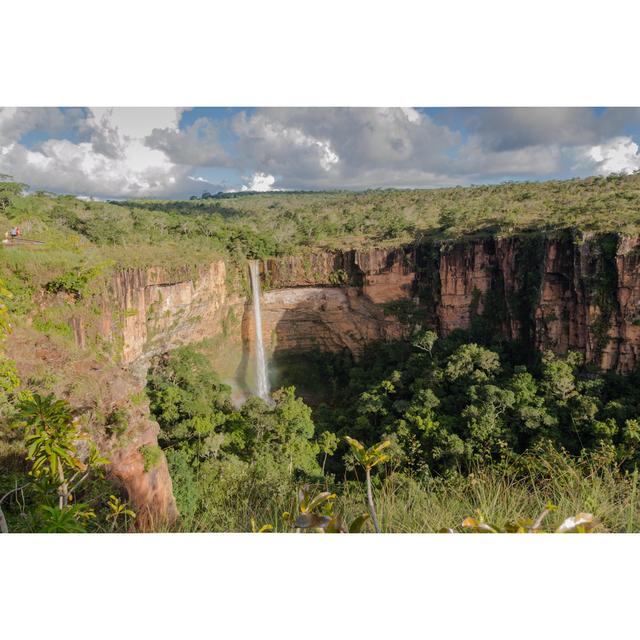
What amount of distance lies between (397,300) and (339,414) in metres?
4.30

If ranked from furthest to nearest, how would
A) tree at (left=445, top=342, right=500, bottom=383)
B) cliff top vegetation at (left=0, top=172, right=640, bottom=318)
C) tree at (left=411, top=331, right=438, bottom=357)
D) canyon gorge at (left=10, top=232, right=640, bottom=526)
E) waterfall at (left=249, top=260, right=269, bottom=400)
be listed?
waterfall at (left=249, top=260, right=269, bottom=400), tree at (left=411, top=331, right=438, bottom=357), tree at (left=445, top=342, right=500, bottom=383), canyon gorge at (left=10, top=232, right=640, bottom=526), cliff top vegetation at (left=0, top=172, right=640, bottom=318)

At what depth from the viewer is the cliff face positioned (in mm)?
8453

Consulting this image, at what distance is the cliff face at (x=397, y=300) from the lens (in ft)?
27.7

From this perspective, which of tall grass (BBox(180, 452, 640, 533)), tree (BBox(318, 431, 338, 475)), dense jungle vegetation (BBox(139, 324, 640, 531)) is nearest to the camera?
tall grass (BBox(180, 452, 640, 533))

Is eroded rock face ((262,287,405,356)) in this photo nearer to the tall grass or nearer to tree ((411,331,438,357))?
tree ((411,331,438,357))

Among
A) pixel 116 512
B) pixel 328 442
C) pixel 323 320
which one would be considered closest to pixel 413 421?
pixel 328 442

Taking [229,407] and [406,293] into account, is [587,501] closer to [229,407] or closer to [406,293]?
[229,407]

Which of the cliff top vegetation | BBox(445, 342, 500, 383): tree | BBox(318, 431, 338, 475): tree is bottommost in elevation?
BBox(318, 431, 338, 475): tree

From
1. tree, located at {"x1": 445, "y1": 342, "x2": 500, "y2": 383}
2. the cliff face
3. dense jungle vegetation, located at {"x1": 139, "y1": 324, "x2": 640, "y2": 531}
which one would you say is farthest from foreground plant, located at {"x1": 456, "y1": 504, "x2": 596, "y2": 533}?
tree, located at {"x1": 445, "y1": 342, "x2": 500, "y2": 383}

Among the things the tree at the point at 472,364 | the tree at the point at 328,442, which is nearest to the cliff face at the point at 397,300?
the tree at the point at 472,364

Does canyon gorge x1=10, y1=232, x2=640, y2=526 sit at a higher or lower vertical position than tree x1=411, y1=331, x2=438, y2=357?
higher

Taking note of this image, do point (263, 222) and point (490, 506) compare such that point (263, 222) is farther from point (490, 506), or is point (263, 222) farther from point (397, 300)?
point (490, 506)

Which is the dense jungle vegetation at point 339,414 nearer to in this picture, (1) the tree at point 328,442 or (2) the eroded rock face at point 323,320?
(1) the tree at point 328,442

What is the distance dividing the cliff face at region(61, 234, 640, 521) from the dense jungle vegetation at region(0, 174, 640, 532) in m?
0.47
